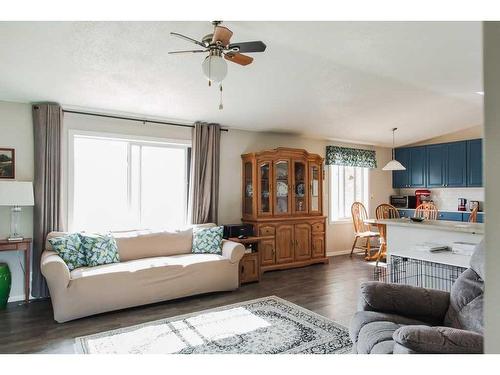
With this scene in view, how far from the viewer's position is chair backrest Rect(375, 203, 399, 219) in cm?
668

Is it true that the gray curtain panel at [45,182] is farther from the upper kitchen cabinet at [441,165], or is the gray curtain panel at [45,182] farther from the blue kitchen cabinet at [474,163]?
the blue kitchen cabinet at [474,163]

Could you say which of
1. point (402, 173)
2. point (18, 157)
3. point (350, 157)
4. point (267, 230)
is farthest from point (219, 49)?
point (402, 173)

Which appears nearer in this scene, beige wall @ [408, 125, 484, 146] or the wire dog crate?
the wire dog crate

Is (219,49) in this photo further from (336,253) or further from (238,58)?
(336,253)

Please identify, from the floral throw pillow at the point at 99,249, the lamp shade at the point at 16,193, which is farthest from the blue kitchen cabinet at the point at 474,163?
the lamp shade at the point at 16,193

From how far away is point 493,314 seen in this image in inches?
24.6

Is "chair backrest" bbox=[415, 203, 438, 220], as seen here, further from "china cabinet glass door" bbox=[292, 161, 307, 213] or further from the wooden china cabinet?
"china cabinet glass door" bbox=[292, 161, 307, 213]

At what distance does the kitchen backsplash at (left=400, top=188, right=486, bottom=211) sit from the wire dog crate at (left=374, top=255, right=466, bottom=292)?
4146mm

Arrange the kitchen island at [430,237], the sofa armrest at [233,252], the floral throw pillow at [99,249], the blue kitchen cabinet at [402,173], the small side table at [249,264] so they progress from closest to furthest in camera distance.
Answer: the kitchen island at [430,237]
the floral throw pillow at [99,249]
the sofa armrest at [233,252]
the small side table at [249,264]
the blue kitchen cabinet at [402,173]

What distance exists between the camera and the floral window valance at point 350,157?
638 cm

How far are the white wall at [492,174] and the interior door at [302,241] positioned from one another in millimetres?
4787

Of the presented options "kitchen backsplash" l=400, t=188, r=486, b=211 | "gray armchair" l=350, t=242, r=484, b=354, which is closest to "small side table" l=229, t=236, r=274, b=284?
"gray armchair" l=350, t=242, r=484, b=354

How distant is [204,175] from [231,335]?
252 cm

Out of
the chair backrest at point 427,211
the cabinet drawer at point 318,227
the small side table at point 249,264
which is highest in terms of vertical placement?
the chair backrest at point 427,211
